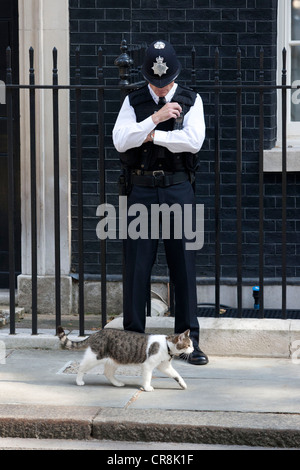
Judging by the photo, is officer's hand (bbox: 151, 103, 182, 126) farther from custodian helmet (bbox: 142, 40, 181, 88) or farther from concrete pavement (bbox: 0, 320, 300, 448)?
concrete pavement (bbox: 0, 320, 300, 448)

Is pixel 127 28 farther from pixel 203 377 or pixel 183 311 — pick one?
pixel 203 377

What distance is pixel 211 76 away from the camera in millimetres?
9023

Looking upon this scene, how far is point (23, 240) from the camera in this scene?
9188mm

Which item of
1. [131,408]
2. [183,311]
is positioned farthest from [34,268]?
[131,408]

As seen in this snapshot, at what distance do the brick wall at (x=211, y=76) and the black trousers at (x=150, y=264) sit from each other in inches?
71.5

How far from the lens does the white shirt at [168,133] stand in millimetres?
6961

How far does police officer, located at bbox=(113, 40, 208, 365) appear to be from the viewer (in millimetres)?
7000

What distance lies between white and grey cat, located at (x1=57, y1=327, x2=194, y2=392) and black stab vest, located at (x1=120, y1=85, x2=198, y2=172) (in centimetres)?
119

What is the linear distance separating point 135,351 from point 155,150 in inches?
55.0

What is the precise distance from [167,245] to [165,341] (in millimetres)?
929

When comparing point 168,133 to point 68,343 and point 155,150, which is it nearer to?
point 155,150
